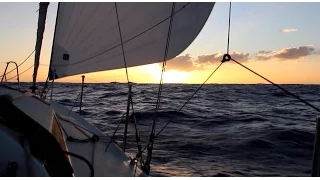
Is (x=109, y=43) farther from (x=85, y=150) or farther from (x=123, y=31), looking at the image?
(x=85, y=150)

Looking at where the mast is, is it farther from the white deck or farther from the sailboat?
the white deck

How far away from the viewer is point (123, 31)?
152 inches

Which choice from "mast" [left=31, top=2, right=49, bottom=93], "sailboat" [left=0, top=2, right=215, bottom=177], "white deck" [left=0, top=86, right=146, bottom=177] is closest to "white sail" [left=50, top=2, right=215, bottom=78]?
"sailboat" [left=0, top=2, right=215, bottom=177]

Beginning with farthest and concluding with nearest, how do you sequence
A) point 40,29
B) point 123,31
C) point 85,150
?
point 40,29 < point 123,31 < point 85,150

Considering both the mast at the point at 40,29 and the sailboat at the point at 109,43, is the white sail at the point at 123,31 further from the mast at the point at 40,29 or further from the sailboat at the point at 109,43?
the mast at the point at 40,29

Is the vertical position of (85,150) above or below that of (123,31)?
below

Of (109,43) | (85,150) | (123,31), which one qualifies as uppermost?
(123,31)

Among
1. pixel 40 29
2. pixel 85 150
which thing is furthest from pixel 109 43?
pixel 85 150

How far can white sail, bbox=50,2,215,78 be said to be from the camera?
368 cm

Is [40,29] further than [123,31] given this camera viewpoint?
Yes

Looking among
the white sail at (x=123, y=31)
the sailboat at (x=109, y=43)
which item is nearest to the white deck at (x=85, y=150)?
the sailboat at (x=109, y=43)

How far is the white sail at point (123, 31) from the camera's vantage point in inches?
145

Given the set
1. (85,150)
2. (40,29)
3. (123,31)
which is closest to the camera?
(85,150)

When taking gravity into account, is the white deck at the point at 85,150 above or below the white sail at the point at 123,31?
below
